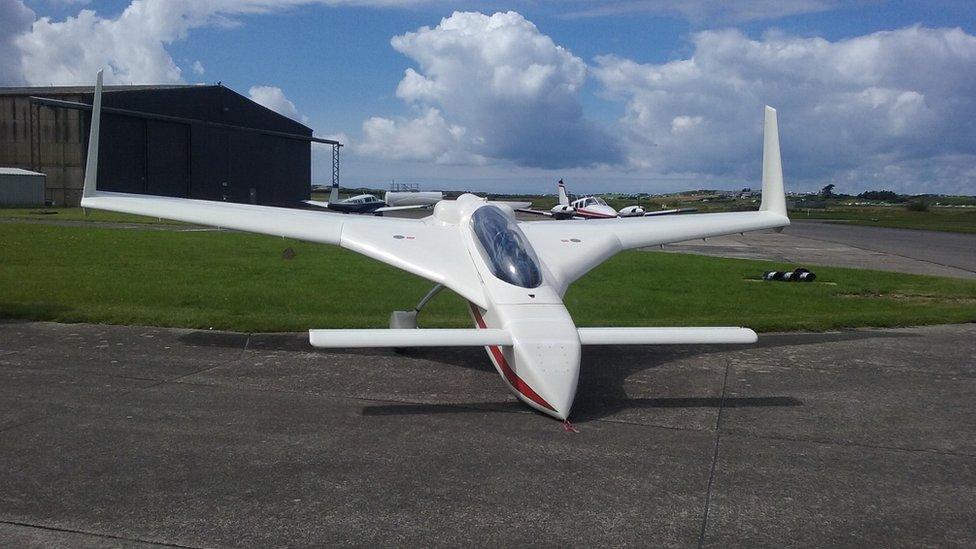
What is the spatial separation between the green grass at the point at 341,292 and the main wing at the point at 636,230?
64.6 inches

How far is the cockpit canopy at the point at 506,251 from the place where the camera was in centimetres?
938

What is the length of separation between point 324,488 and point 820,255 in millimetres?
31816

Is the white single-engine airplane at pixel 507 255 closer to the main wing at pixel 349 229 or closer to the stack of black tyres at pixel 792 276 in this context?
the main wing at pixel 349 229

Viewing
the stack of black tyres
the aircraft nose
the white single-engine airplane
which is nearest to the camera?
the aircraft nose

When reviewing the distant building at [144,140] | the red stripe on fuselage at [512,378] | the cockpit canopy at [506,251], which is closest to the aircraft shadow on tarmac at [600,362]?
the red stripe on fuselage at [512,378]

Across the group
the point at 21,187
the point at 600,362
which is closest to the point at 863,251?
the point at 600,362

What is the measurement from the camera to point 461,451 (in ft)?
22.8

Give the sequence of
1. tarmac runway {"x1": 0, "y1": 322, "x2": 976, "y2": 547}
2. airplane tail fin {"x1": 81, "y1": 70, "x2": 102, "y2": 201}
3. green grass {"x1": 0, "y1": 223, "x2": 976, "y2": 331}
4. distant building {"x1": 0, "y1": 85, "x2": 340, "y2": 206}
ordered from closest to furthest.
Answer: tarmac runway {"x1": 0, "y1": 322, "x2": 976, "y2": 547} < airplane tail fin {"x1": 81, "y1": 70, "x2": 102, "y2": 201} < green grass {"x1": 0, "y1": 223, "x2": 976, "y2": 331} < distant building {"x1": 0, "y1": 85, "x2": 340, "y2": 206}

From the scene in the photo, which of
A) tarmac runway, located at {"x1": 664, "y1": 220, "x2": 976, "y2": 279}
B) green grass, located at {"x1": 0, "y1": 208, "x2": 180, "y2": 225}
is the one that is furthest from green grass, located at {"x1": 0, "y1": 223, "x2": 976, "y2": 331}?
green grass, located at {"x1": 0, "y1": 208, "x2": 180, "y2": 225}

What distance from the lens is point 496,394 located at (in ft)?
29.6

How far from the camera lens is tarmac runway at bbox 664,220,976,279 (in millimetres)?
28812

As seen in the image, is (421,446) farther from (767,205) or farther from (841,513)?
(767,205)

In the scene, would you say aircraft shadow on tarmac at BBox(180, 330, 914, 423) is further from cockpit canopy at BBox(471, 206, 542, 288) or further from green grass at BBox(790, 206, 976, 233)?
green grass at BBox(790, 206, 976, 233)

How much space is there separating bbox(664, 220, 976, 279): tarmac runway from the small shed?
4662 centimetres
